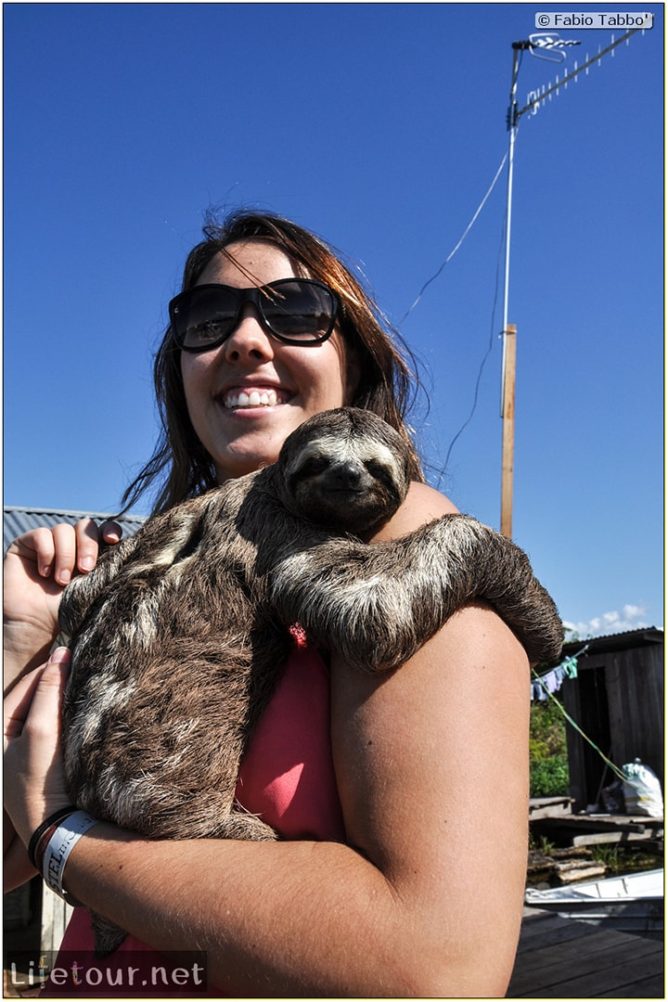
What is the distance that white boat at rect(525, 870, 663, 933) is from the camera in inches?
412

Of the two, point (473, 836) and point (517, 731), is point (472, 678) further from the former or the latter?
point (473, 836)

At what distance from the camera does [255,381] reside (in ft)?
8.75

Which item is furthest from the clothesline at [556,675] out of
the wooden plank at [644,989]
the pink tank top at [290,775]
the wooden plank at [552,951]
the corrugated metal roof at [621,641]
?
the pink tank top at [290,775]

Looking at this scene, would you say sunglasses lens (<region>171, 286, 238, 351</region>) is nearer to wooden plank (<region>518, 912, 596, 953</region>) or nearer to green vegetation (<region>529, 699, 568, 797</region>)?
wooden plank (<region>518, 912, 596, 953</region>)

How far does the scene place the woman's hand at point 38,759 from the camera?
2.18 m

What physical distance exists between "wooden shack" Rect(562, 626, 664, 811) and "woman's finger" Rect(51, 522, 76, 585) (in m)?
14.9

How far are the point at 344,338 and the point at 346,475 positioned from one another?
0.78 m

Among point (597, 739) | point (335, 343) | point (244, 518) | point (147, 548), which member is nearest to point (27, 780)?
point (147, 548)

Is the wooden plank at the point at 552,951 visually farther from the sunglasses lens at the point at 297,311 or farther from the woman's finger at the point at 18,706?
the sunglasses lens at the point at 297,311

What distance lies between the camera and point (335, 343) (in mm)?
2793

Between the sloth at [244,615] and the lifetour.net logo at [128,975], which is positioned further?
the sloth at [244,615]

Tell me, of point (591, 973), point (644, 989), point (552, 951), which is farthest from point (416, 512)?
point (552, 951)

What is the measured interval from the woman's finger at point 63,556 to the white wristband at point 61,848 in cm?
92

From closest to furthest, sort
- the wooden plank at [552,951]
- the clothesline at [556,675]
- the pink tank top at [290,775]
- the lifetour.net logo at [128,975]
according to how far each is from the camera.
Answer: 1. the lifetour.net logo at [128,975]
2. the pink tank top at [290,775]
3. the wooden plank at [552,951]
4. the clothesline at [556,675]
